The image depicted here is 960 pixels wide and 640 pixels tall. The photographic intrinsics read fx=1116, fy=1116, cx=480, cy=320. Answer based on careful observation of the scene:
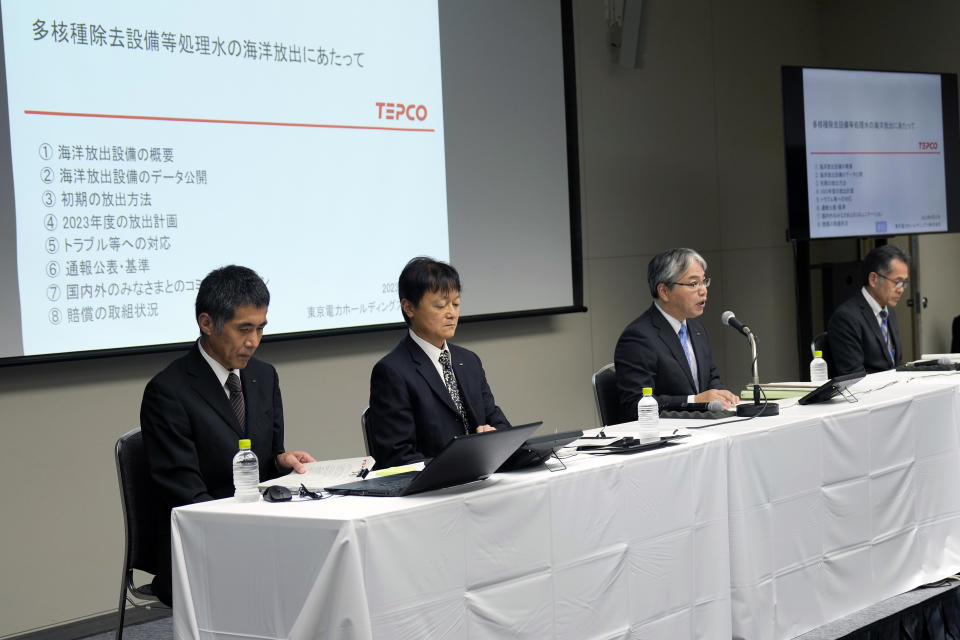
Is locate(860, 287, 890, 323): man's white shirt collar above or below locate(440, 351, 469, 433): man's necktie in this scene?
above

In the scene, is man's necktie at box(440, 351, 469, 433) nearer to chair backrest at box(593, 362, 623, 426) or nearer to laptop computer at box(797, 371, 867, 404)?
chair backrest at box(593, 362, 623, 426)

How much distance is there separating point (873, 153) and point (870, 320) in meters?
1.68

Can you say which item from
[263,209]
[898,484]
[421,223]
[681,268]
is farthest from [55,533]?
[898,484]

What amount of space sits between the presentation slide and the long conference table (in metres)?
2.35

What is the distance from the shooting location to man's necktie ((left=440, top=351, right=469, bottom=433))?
3264 millimetres

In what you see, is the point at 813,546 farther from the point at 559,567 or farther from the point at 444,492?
the point at 444,492

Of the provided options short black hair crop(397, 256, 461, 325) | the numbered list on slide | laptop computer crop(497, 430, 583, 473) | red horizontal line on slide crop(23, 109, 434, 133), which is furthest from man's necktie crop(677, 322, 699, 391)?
red horizontal line on slide crop(23, 109, 434, 133)

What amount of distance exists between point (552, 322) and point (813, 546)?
2.55m

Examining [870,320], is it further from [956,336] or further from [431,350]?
[431,350]

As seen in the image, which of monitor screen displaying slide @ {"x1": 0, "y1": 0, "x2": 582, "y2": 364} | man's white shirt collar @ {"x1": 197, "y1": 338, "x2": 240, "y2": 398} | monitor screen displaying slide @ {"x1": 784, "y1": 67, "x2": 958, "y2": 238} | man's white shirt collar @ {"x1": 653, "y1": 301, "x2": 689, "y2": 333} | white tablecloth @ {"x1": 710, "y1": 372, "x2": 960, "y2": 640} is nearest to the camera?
man's white shirt collar @ {"x1": 197, "y1": 338, "x2": 240, "y2": 398}

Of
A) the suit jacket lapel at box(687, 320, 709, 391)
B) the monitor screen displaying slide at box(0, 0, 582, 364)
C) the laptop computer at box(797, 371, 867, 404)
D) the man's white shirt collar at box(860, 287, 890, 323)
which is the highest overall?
the monitor screen displaying slide at box(0, 0, 582, 364)

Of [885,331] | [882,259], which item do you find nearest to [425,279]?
[882,259]

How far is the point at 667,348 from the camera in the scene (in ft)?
12.9

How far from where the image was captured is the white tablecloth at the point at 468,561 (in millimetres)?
2170
